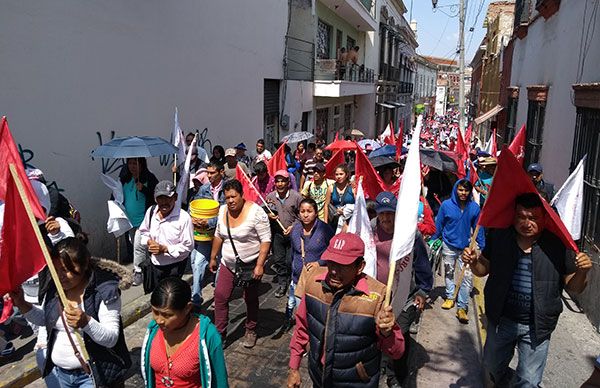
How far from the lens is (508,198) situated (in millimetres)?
3420

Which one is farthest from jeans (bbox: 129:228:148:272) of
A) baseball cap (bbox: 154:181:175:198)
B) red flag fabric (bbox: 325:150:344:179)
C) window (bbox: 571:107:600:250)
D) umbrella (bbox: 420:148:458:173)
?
window (bbox: 571:107:600:250)

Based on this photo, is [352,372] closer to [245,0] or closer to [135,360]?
[135,360]

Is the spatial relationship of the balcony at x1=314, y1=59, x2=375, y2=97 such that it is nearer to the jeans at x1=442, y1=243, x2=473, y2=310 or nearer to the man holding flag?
the jeans at x1=442, y1=243, x2=473, y2=310

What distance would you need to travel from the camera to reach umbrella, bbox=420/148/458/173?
7.29 m

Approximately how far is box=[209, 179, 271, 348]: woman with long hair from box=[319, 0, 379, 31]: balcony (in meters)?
15.9

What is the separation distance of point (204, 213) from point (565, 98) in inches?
257

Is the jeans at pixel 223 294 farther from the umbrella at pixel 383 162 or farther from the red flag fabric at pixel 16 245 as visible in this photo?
the umbrella at pixel 383 162

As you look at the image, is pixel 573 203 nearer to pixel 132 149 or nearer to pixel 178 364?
pixel 178 364

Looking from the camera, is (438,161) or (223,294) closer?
(223,294)

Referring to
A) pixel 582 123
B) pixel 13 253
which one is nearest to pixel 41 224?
pixel 13 253

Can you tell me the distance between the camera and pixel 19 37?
5750 mm

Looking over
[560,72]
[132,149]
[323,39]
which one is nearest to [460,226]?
[132,149]

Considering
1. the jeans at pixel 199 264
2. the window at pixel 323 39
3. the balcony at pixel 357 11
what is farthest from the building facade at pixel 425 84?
the jeans at pixel 199 264

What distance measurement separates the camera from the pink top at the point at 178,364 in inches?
101
